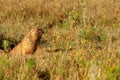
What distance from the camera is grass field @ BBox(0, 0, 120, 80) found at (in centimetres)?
502

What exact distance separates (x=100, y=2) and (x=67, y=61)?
5.42 meters

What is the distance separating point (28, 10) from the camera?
9977mm

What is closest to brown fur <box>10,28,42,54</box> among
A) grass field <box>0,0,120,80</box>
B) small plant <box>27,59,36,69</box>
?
grass field <box>0,0,120,80</box>

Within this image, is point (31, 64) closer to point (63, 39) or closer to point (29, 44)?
point (29, 44)

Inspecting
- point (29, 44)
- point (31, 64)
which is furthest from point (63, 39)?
point (31, 64)

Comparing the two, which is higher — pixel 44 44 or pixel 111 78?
pixel 111 78

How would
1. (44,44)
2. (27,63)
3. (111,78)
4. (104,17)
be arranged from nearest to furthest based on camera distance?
(111,78) → (27,63) → (44,44) → (104,17)

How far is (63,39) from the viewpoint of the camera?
26.3 ft

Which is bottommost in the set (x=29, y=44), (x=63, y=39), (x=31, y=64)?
(x=63, y=39)

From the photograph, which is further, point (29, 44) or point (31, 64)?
point (29, 44)

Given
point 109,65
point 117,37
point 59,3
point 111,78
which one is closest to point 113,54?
point 109,65

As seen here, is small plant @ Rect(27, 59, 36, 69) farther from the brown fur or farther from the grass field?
the brown fur

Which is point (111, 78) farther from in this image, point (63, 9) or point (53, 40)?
point (63, 9)

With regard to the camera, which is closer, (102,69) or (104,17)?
(102,69)
